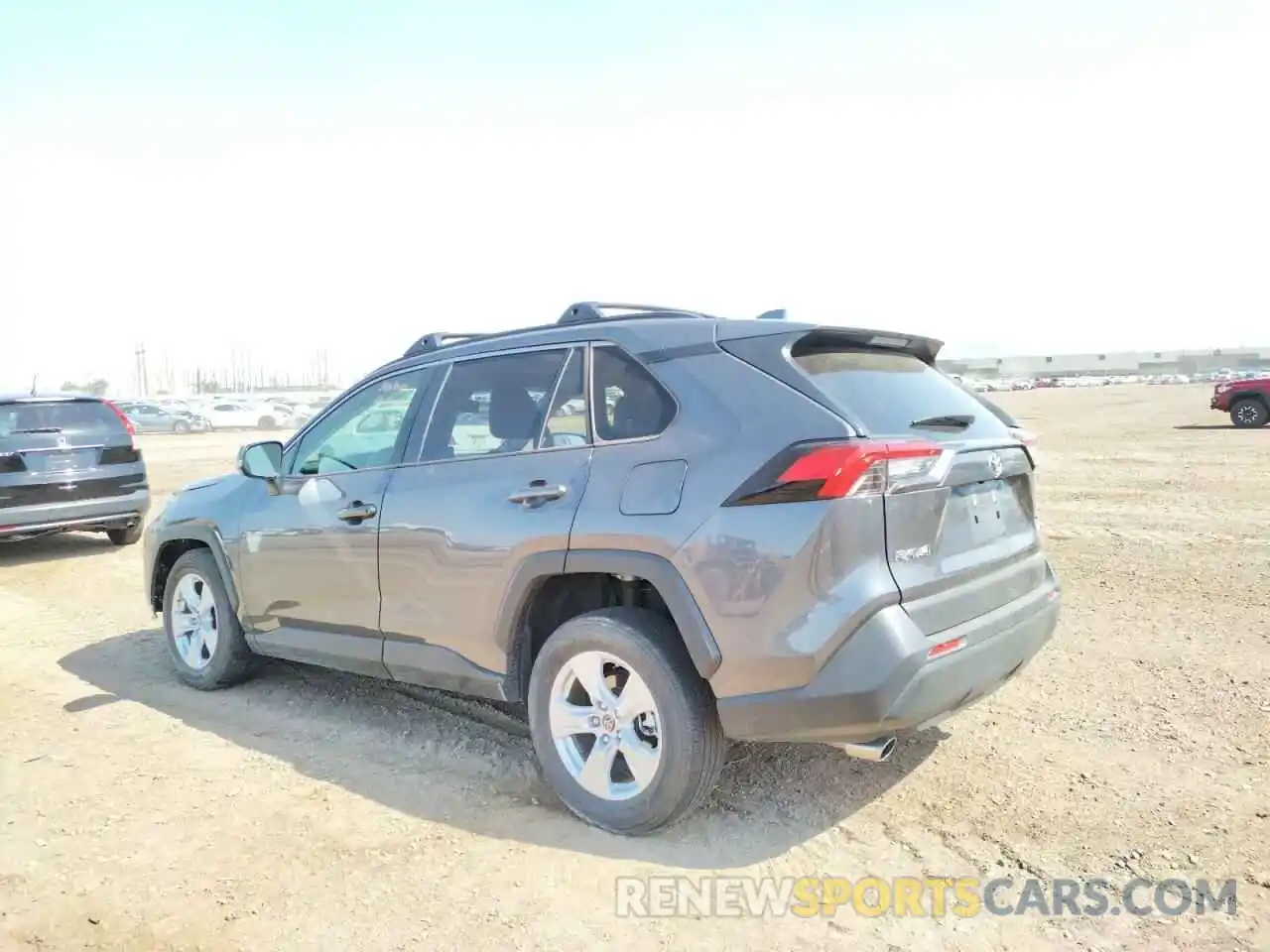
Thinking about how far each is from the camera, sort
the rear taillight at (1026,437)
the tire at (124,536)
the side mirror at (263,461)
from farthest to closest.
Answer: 1. the tire at (124,536)
2. the side mirror at (263,461)
3. the rear taillight at (1026,437)

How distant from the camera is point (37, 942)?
273 centimetres

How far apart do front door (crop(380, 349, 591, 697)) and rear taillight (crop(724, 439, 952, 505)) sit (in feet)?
2.51

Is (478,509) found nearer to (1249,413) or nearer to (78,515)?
(78,515)

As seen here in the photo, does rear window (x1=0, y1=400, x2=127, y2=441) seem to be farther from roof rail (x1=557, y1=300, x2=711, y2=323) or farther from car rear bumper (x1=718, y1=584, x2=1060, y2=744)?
A: car rear bumper (x1=718, y1=584, x2=1060, y2=744)

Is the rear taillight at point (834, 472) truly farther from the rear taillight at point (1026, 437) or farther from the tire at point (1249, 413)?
the tire at point (1249, 413)

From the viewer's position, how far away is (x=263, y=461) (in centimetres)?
474

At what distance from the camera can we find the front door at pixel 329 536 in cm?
418

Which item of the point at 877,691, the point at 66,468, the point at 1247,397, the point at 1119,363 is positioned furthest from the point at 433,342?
the point at 1119,363

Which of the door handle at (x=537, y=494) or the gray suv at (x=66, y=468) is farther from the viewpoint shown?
the gray suv at (x=66, y=468)

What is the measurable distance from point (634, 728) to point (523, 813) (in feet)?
1.96

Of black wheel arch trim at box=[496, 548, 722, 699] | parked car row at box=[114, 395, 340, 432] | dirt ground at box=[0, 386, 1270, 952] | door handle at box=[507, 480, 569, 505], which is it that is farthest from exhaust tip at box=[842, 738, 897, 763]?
parked car row at box=[114, 395, 340, 432]

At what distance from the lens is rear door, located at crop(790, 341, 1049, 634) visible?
2979mm

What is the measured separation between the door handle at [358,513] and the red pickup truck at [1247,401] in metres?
22.3

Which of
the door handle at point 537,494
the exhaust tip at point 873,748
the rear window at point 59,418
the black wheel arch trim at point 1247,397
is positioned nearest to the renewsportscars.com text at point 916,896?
the exhaust tip at point 873,748
